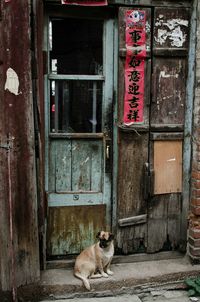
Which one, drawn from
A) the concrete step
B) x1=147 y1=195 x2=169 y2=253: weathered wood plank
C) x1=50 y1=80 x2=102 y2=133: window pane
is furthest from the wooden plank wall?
x1=147 y1=195 x2=169 y2=253: weathered wood plank

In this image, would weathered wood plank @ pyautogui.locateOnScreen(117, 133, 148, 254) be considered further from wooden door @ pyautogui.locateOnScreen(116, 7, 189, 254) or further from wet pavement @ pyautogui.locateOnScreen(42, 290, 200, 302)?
wet pavement @ pyautogui.locateOnScreen(42, 290, 200, 302)

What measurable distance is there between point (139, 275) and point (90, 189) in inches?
39.7

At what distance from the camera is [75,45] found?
4363 mm

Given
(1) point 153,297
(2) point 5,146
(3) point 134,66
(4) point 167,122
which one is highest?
(3) point 134,66

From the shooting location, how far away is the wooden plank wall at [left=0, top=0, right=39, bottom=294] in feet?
12.4

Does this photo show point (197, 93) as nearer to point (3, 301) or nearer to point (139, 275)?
point (139, 275)

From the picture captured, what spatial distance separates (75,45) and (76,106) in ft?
2.01

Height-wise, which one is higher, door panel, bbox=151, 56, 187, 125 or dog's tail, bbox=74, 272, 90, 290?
door panel, bbox=151, 56, 187, 125

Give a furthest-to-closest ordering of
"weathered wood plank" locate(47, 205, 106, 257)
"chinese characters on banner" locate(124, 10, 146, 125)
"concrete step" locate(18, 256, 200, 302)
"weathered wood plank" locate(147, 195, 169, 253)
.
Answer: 1. "weathered wood plank" locate(147, 195, 169, 253)
2. "weathered wood plank" locate(47, 205, 106, 257)
3. "chinese characters on banner" locate(124, 10, 146, 125)
4. "concrete step" locate(18, 256, 200, 302)

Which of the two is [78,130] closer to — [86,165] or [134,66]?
[86,165]

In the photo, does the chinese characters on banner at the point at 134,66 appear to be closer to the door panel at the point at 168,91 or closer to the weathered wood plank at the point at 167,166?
the door panel at the point at 168,91

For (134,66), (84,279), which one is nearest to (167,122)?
(134,66)

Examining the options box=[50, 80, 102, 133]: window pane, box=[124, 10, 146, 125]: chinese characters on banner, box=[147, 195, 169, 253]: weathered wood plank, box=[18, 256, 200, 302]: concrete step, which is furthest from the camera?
box=[147, 195, 169, 253]: weathered wood plank

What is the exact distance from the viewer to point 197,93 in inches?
176
